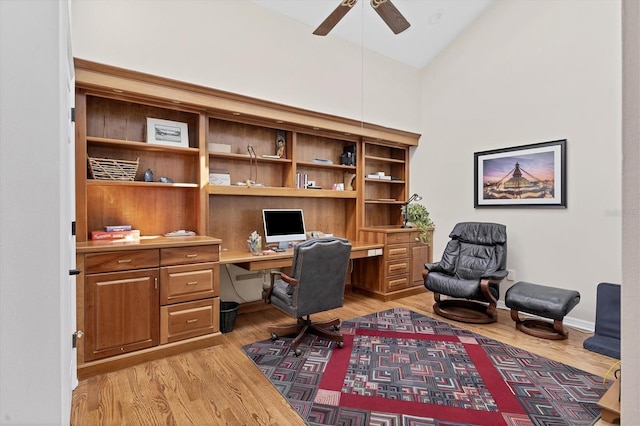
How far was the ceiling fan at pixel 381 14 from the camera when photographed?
2482 millimetres

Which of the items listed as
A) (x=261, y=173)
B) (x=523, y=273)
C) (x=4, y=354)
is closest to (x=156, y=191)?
(x=261, y=173)

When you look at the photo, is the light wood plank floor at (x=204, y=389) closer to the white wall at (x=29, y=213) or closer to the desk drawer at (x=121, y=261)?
the desk drawer at (x=121, y=261)

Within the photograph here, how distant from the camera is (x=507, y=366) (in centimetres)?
259

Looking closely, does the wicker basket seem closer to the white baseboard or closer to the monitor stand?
the monitor stand

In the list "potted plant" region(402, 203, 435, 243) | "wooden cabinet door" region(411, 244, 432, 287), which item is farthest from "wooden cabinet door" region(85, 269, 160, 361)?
"potted plant" region(402, 203, 435, 243)

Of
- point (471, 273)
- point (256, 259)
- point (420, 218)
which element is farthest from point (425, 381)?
point (420, 218)

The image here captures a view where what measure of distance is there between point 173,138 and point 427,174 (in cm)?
371

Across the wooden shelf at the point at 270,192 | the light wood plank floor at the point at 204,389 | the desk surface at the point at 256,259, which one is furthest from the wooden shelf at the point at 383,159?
the light wood plank floor at the point at 204,389

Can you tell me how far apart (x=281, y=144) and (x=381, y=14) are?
6.26 ft

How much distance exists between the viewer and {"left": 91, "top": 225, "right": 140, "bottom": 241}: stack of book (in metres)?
2.81

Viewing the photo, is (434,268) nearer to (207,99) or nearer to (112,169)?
A: (207,99)

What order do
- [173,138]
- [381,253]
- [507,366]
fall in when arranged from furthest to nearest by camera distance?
1. [381,253]
2. [173,138]
3. [507,366]

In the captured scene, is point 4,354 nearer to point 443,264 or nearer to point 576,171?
point 443,264

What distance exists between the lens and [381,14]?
8.55 feet
